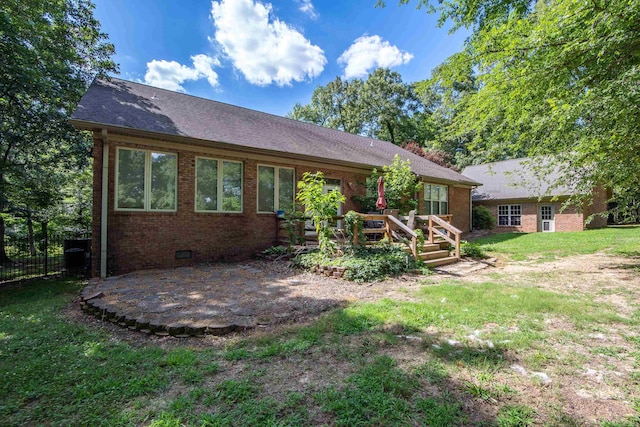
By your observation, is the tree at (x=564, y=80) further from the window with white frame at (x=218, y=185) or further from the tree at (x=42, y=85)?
the tree at (x=42, y=85)

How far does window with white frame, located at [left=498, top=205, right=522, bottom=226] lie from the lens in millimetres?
20062

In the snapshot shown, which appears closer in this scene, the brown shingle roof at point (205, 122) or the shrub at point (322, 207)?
the shrub at point (322, 207)

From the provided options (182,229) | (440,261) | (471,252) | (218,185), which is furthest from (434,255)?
(182,229)

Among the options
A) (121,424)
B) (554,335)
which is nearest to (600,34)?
(554,335)

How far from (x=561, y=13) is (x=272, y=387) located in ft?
22.1

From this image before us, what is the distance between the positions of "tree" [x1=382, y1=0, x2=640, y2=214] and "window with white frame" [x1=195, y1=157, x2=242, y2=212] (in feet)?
21.1

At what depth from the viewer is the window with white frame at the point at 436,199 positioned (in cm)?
1502

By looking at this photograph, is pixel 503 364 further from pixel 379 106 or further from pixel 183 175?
pixel 379 106

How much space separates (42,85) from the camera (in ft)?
27.7

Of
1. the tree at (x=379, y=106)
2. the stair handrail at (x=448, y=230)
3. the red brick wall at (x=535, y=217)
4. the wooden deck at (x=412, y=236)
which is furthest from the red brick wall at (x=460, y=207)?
the tree at (x=379, y=106)

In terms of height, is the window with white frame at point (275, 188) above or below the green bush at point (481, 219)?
above

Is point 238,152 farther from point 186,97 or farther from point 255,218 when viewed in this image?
point 186,97

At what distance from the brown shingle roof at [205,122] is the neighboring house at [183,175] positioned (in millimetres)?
44

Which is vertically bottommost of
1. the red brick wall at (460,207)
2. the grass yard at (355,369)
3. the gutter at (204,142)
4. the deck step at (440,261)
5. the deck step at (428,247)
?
the grass yard at (355,369)
